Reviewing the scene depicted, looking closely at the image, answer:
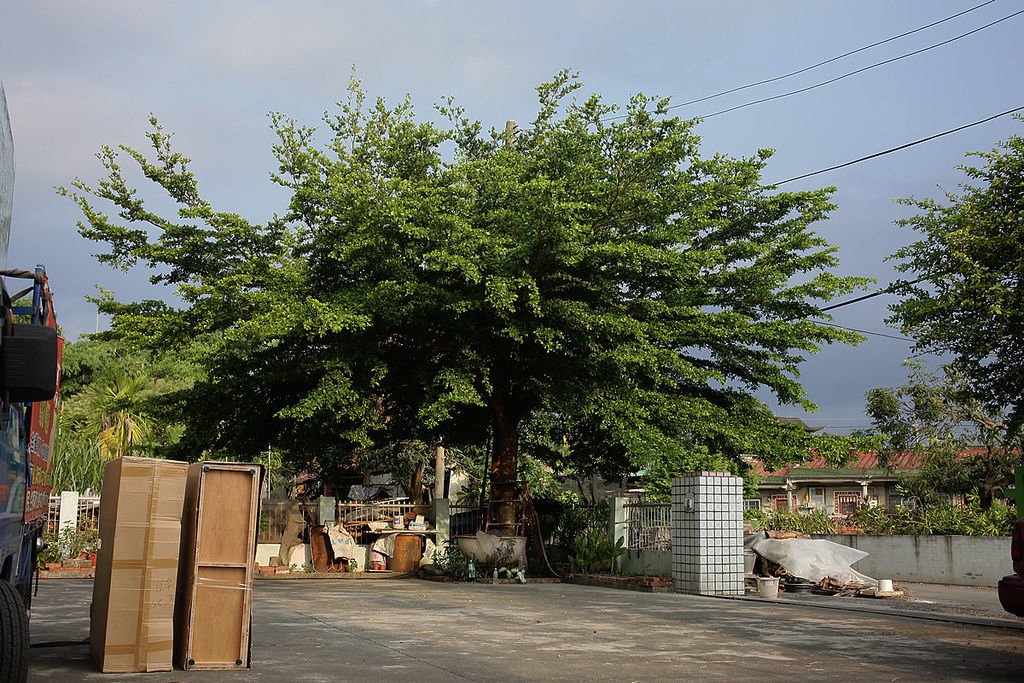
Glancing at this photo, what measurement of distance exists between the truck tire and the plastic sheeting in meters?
14.3

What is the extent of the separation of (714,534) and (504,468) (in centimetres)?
661

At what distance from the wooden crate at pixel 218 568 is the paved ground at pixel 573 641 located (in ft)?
0.93

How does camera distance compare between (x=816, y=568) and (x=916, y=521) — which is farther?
(x=916, y=521)

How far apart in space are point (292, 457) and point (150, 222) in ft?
25.2

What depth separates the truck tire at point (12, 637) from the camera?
5414 mm

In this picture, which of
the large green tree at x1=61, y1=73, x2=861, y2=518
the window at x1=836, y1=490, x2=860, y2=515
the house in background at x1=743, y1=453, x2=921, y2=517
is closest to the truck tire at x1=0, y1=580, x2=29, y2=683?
the large green tree at x1=61, y1=73, x2=861, y2=518

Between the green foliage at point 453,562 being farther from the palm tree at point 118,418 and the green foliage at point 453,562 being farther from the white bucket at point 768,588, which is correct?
the palm tree at point 118,418

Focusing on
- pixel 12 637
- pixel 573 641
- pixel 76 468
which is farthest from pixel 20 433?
pixel 76 468

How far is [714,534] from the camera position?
16.7 meters

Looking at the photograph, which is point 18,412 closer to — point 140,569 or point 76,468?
point 140,569

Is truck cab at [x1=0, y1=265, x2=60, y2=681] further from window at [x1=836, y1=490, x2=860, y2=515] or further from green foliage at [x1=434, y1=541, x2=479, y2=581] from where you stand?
window at [x1=836, y1=490, x2=860, y2=515]

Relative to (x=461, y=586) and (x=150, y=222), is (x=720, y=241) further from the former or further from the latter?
(x=150, y=222)

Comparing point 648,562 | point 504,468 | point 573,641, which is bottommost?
point 573,641

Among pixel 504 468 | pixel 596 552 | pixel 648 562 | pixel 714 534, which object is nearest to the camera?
pixel 714 534
